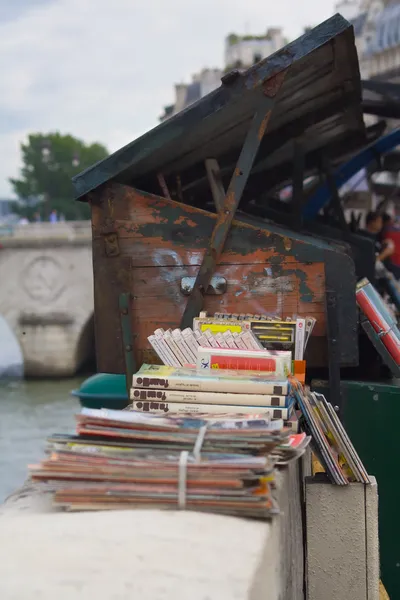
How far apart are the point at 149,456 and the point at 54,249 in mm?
30555

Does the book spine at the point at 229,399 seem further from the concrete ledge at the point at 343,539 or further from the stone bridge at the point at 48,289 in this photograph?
the stone bridge at the point at 48,289

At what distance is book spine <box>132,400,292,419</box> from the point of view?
124 inches

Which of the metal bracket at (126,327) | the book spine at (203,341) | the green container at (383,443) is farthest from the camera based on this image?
the metal bracket at (126,327)

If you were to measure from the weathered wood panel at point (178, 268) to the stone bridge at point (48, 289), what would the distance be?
27.2m

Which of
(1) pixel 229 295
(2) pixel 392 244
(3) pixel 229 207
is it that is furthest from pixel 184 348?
(2) pixel 392 244

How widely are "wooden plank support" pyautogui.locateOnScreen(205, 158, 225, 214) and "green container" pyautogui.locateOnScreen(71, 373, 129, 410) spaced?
5.77 metres

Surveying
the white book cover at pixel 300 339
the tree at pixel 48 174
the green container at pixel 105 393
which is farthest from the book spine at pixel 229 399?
the tree at pixel 48 174

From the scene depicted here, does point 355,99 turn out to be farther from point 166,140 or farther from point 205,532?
point 205,532

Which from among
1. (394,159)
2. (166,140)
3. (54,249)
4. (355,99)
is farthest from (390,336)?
(54,249)

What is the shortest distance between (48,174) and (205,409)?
75.8 metres

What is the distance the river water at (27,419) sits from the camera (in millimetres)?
17250

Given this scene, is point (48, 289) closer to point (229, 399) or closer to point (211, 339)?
point (211, 339)

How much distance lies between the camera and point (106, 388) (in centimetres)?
1128

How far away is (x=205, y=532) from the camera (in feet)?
7.36
